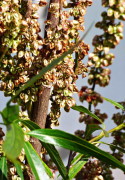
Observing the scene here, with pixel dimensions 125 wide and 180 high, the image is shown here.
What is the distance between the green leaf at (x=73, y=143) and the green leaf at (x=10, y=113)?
20 cm

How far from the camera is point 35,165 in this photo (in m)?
1.09

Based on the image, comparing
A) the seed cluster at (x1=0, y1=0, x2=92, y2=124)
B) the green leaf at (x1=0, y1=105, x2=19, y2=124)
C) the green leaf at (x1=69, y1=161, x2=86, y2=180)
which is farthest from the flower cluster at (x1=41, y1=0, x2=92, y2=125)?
the green leaf at (x1=0, y1=105, x2=19, y2=124)

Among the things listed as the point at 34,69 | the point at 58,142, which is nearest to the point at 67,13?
the point at 34,69

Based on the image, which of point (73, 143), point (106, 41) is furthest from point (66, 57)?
point (106, 41)

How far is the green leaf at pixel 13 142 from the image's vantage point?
761 mm

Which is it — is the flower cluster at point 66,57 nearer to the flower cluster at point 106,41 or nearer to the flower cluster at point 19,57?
the flower cluster at point 19,57

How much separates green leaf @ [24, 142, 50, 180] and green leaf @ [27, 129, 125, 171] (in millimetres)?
36

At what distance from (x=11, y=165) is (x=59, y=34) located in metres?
0.34

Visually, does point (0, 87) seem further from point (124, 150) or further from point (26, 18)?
point (124, 150)

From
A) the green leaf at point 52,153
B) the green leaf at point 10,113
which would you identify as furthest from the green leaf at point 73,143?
the green leaf at point 10,113

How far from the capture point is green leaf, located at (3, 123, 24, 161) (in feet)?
2.50

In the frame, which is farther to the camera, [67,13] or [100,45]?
[67,13]

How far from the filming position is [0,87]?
1191 millimetres

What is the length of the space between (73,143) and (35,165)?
0.10 meters
